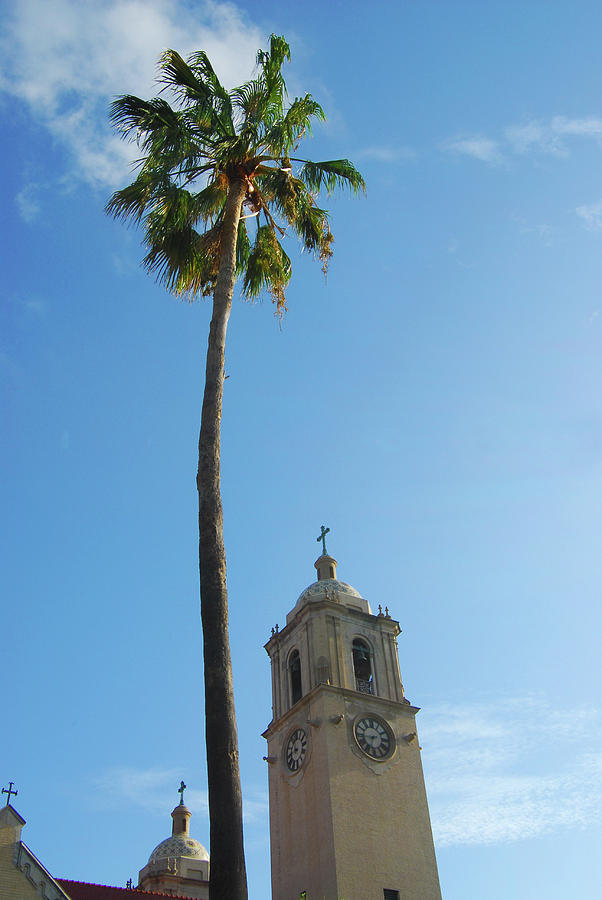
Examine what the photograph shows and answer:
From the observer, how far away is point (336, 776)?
31.1 m

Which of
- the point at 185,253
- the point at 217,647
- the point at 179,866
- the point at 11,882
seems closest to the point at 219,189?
the point at 185,253

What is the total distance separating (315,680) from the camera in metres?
34.2

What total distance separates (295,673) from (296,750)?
154 inches

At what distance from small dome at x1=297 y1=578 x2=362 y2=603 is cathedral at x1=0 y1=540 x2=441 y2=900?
72 millimetres

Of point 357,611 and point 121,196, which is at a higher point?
point 357,611

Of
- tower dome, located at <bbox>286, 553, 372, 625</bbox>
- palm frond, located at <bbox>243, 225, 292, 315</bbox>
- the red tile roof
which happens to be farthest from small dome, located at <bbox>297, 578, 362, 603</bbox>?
palm frond, located at <bbox>243, 225, 292, 315</bbox>

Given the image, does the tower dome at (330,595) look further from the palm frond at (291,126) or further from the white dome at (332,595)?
the palm frond at (291,126)

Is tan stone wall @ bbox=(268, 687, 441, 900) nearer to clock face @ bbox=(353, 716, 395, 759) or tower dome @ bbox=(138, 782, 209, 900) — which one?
clock face @ bbox=(353, 716, 395, 759)

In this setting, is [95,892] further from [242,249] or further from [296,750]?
[242,249]

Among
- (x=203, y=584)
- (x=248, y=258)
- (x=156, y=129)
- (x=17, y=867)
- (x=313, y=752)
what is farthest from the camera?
(x=313, y=752)

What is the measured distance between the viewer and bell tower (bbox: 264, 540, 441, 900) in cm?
2978

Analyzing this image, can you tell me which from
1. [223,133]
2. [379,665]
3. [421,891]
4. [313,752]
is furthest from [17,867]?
[223,133]

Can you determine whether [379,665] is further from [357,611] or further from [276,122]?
[276,122]

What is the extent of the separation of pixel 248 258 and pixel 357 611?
22.0m
